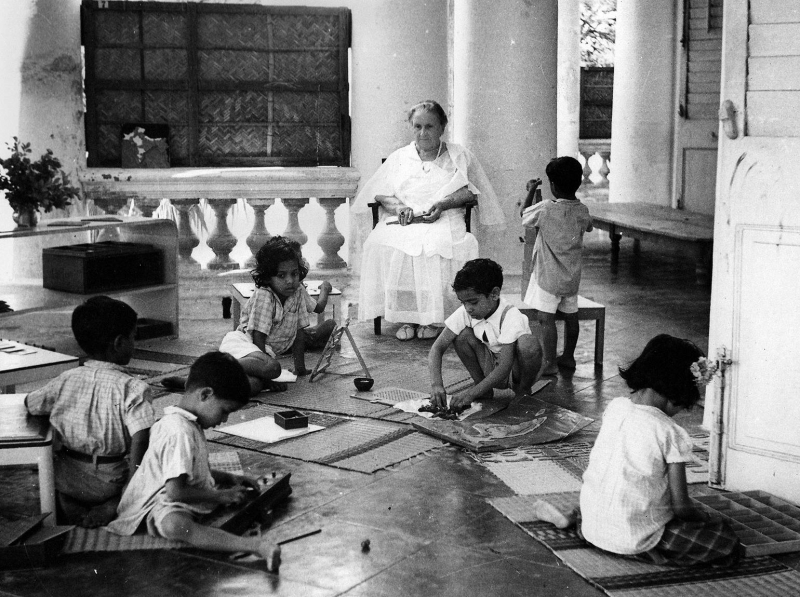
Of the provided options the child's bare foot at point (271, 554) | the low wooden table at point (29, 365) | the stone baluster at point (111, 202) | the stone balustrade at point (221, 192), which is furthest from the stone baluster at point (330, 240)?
the child's bare foot at point (271, 554)

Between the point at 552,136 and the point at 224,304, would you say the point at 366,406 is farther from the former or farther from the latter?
the point at 552,136

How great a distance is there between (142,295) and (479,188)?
8.37 feet

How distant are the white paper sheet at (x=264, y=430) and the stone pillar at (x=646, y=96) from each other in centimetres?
789

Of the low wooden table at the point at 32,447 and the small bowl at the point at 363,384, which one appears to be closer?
the low wooden table at the point at 32,447

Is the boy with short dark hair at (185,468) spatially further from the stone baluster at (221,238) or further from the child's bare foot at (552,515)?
the stone baluster at (221,238)

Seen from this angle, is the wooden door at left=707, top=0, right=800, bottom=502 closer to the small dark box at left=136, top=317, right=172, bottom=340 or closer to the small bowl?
the small bowl

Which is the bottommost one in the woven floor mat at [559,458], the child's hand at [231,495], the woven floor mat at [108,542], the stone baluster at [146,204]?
the woven floor mat at [559,458]

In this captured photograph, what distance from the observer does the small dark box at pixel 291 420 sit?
210 inches

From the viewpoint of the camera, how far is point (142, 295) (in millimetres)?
7770

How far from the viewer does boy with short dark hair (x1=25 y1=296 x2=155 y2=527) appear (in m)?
4.00

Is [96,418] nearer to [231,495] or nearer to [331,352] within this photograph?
[231,495]

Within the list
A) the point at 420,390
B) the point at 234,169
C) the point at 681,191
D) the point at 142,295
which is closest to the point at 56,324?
the point at 142,295

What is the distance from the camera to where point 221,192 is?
30.6 feet

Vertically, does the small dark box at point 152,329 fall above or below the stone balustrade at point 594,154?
below
